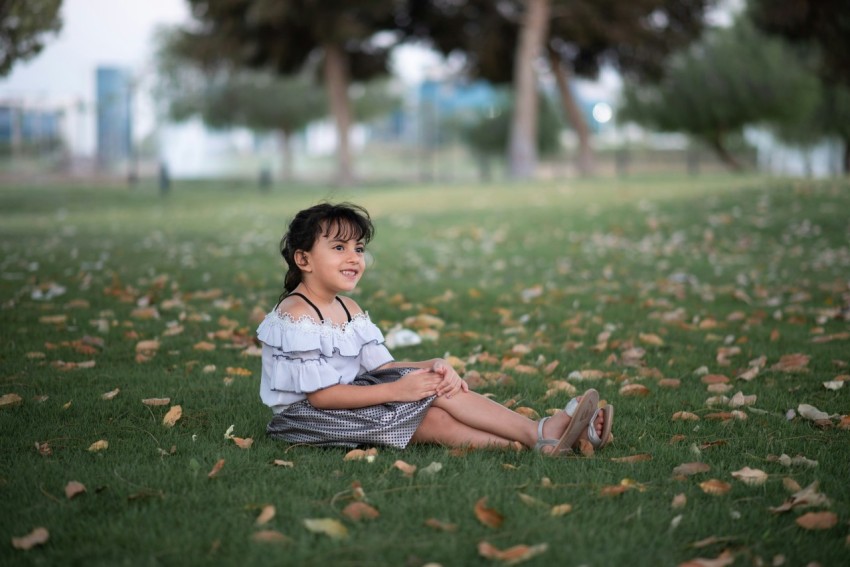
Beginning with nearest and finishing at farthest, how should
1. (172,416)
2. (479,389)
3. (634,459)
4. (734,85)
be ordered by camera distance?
1. (634,459)
2. (172,416)
3. (479,389)
4. (734,85)

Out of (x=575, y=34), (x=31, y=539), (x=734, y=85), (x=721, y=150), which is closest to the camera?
(x=31, y=539)

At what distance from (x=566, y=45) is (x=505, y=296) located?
87.1ft

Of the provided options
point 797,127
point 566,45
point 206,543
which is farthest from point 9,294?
point 797,127

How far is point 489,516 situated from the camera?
3340mm

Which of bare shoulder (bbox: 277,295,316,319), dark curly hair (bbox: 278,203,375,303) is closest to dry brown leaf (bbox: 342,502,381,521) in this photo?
bare shoulder (bbox: 277,295,316,319)

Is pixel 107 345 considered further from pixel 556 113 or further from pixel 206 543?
pixel 556 113

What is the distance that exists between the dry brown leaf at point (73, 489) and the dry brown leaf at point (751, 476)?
2466 millimetres

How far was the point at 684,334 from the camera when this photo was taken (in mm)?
7211

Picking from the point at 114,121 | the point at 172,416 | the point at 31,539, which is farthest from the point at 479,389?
the point at 114,121

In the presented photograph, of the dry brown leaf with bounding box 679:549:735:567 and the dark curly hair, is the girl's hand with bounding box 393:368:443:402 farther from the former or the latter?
the dry brown leaf with bounding box 679:549:735:567

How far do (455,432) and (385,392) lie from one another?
366 mm

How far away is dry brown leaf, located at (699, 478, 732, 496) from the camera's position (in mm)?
3693

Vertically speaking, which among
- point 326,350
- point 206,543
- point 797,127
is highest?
point 797,127

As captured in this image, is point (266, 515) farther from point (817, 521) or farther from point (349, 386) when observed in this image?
point (817, 521)
